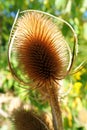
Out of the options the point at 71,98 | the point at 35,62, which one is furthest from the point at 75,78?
the point at 35,62

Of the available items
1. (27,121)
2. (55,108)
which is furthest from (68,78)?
(55,108)

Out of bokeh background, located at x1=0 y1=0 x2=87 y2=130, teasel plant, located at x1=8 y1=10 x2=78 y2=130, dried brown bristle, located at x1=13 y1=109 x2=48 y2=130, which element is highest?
bokeh background, located at x1=0 y1=0 x2=87 y2=130

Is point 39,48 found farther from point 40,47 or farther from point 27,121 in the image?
point 27,121

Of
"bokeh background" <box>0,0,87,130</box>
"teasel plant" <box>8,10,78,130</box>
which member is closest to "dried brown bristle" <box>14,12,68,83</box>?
"teasel plant" <box>8,10,78,130</box>

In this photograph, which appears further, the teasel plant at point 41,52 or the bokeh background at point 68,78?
the bokeh background at point 68,78

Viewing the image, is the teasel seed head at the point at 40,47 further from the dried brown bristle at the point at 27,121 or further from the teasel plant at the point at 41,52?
the dried brown bristle at the point at 27,121

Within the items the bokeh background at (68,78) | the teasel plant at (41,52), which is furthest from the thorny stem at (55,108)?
the bokeh background at (68,78)

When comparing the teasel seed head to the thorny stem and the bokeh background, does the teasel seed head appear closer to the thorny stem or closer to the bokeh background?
the thorny stem
